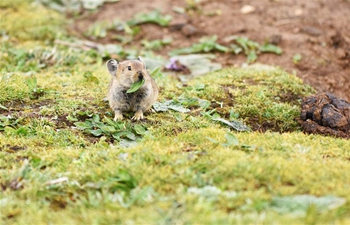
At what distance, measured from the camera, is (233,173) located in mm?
4238

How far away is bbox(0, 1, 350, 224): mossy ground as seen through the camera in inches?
150

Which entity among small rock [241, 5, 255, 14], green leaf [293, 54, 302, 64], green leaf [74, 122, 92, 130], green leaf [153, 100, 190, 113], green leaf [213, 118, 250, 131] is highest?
small rock [241, 5, 255, 14]

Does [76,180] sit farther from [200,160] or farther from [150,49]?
Result: [150,49]

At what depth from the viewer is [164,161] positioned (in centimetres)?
452

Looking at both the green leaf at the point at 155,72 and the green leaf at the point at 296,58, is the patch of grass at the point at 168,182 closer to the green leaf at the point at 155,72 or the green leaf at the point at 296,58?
the green leaf at the point at 155,72

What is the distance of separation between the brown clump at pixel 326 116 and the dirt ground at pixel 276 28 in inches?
70.5

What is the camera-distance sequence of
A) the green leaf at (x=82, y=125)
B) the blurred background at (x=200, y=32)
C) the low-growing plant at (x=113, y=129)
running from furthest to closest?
1. the blurred background at (x=200, y=32)
2. the green leaf at (x=82, y=125)
3. the low-growing plant at (x=113, y=129)

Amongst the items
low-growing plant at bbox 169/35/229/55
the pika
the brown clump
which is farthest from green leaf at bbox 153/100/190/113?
low-growing plant at bbox 169/35/229/55

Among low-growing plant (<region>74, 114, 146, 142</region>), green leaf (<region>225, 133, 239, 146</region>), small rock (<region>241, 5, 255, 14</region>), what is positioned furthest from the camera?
small rock (<region>241, 5, 255, 14</region>)

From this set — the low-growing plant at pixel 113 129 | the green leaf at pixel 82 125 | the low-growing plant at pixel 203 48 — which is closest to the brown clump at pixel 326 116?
the low-growing plant at pixel 113 129

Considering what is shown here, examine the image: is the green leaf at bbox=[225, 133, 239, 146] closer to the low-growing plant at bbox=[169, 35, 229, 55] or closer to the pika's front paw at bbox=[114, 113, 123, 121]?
the pika's front paw at bbox=[114, 113, 123, 121]

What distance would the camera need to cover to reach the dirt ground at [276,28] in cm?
942

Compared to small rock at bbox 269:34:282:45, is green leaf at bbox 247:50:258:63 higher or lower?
lower

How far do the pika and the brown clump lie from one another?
76.3 inches
